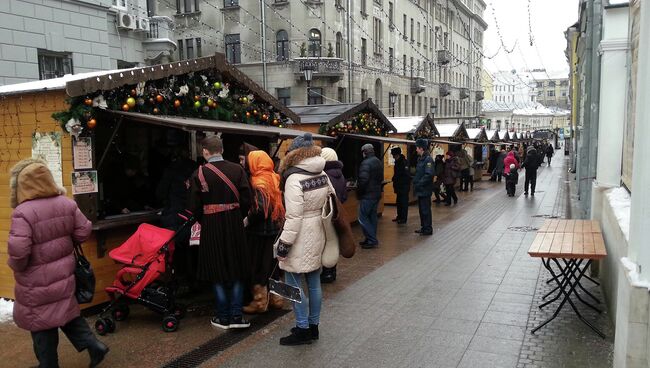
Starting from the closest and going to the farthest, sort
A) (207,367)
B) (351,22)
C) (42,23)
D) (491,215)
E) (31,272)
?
(31,272)
(207,367)
(42,23)
(491,215)
(351,22)

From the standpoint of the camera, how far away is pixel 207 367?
4.70 metres

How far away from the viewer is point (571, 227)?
673 cm

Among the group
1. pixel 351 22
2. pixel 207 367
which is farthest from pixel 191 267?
pixel 351 22

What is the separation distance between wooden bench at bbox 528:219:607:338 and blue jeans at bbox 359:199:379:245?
336 centimetres

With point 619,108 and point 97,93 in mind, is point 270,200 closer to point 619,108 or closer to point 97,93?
point 97,93

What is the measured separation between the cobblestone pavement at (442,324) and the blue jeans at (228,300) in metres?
0.38

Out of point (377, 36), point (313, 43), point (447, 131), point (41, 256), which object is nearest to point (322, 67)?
point (313, 43)

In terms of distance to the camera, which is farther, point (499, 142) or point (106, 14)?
point (499, 142)

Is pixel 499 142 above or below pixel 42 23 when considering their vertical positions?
below

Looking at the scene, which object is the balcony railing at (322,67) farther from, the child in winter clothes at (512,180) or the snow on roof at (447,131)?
the child in winter clothes at (512,180)

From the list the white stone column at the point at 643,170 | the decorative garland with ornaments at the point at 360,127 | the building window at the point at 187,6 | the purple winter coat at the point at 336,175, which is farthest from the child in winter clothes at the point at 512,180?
the building window at the point at 187,6

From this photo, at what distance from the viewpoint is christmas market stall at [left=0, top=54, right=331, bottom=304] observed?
5812 mm

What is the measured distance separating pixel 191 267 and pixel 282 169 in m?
1.95

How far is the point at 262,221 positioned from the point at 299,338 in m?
1.33
